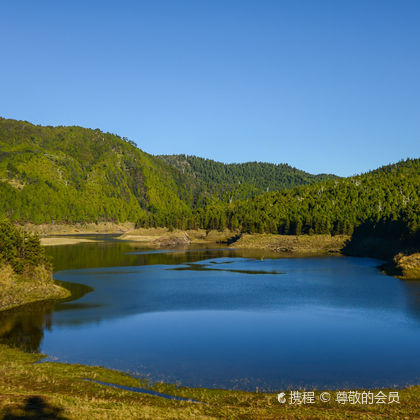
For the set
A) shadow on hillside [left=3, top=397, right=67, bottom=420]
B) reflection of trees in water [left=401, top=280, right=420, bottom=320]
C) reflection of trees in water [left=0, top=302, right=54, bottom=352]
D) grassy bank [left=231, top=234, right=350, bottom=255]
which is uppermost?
grassy bank [left=231, top=234, right=350, bottom=255]

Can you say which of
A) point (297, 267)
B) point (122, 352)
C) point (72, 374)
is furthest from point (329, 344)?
point (297, 267)

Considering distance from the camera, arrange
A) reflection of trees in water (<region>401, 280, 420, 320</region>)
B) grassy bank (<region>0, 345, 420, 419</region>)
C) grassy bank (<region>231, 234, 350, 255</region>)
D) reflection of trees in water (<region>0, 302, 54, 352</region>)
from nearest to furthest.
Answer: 1. grassy bank (<region>0, 345, 420, 419</region>)
2. reflection of trees in water (<region>0, 302, 54, 352</region>)
3. reflection of trees in water (<region>401, 280, 420, 320</region>)
4. grassy bank (<region>231, 234, 350, 255</region>)

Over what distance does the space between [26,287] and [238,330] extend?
1244 inches

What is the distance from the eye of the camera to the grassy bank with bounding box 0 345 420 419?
72.2 ft

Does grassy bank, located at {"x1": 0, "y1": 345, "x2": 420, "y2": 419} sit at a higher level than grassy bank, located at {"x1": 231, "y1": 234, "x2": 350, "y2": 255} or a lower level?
lower

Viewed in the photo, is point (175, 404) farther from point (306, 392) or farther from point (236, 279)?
point (236, 279)

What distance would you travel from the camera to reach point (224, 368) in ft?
108

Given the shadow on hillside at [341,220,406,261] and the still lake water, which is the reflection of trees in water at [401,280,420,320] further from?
the shadow on hillside at [341,220,406,261]

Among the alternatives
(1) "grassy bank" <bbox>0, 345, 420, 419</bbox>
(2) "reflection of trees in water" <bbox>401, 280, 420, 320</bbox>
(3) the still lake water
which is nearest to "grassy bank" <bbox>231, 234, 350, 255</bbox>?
(3) the still lake water

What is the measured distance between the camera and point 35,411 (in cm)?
2141

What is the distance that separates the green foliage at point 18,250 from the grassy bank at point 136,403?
1238 inches

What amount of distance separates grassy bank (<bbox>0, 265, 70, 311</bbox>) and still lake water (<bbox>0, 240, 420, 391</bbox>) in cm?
256

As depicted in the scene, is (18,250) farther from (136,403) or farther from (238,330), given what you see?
(136,403)

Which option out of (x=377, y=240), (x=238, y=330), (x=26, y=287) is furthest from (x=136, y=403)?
(x=377, y=240)
